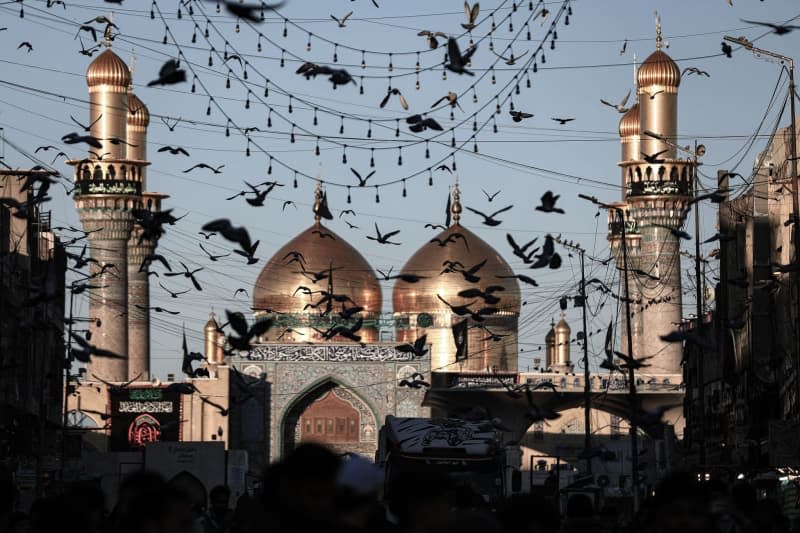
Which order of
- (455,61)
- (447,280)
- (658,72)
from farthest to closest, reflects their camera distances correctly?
(447,280) < (658,72) < (455,61)

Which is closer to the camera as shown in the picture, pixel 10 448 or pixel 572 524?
pixel 572 524

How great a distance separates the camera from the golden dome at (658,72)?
206 feet

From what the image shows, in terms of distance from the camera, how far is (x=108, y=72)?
63.5 m

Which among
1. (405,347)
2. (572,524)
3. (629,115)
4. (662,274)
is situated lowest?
(572,524)

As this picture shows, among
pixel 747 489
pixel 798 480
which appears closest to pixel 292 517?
pixel 747 489

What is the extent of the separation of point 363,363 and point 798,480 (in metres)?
39.7

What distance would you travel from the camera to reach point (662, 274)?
61.4 metres

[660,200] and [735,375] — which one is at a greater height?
[660,200]

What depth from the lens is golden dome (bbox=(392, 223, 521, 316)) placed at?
73438 millimetres

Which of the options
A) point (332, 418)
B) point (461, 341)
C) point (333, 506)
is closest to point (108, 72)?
point (332, 418)

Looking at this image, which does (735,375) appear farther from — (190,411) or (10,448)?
(190,411)

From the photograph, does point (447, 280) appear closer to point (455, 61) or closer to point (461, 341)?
point (461, 341)

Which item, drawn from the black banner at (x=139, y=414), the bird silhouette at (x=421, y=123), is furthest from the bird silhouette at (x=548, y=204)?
the black banner at (x=139, y=414)

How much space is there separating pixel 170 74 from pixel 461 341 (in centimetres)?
5852
